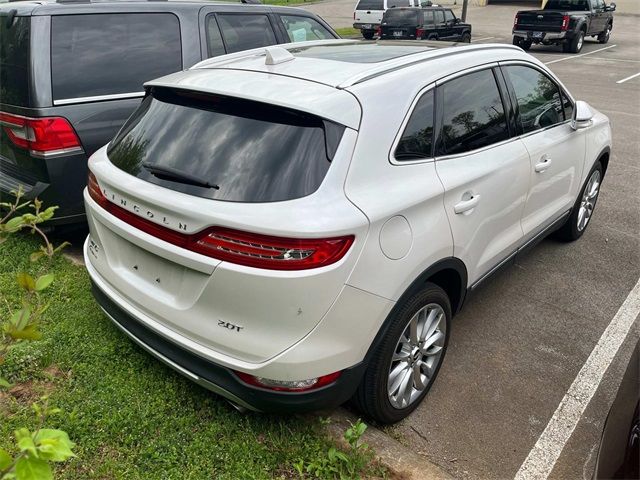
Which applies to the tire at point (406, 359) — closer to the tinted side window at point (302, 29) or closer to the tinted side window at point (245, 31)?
the tinted side window at point (245, 31)

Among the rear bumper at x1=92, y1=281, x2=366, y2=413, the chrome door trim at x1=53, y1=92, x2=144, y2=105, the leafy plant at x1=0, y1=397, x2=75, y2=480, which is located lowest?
the rear bumper at x1=92, y1=281, x2=366, y2=413

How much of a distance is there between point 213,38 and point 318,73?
247 centimetres

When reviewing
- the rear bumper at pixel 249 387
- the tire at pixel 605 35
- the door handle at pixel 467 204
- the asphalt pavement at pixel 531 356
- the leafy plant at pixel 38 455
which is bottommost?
the tire at pixel 605 35

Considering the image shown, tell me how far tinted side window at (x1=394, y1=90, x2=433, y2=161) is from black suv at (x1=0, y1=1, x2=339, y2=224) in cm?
237

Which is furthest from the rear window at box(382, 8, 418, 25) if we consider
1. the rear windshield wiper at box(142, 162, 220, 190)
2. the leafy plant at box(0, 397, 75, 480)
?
the leafy plant at box(0, 397, 75, 480)

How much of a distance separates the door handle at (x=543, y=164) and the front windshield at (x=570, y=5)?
20842mm

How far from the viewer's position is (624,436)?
1783mm

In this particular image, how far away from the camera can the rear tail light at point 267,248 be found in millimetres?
2078

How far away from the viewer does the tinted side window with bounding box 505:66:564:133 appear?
11.8 feet

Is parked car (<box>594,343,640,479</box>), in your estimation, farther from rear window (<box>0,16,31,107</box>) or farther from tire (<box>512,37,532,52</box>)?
tire (<box>512,37,532,52</box>)

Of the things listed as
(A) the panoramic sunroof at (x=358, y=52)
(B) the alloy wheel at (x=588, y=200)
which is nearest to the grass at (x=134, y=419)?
(A) the panoramic sunroof at (x=358, y=52)

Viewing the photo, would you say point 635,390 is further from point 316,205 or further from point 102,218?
point 102,218

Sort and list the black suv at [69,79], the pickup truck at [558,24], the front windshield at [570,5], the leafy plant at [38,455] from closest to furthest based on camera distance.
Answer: the leafy plant at [38,455], the black suv at [69,79], the pickup truck at [558,24], the front windshield at [570,5]

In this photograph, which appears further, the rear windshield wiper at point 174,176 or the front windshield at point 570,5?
the front windshield at point 570,5
